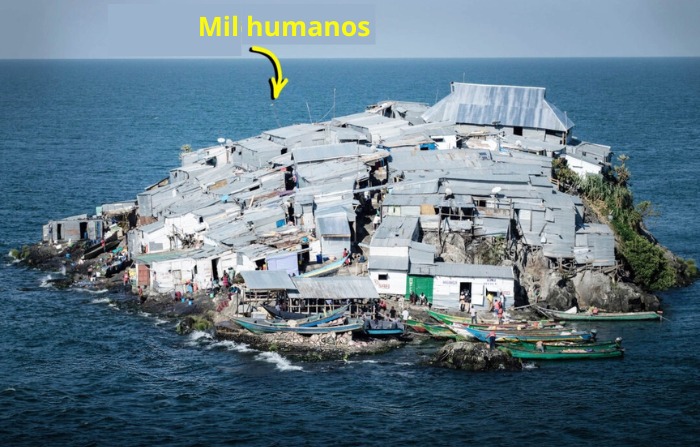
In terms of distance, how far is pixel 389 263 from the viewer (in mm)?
60656

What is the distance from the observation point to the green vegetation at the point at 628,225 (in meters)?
66.6

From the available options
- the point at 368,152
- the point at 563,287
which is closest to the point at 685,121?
the point at 368,152

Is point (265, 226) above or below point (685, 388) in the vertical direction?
above

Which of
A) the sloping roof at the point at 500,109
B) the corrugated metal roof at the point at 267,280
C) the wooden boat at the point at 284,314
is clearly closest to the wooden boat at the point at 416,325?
the wooden boat at the point at 284,314

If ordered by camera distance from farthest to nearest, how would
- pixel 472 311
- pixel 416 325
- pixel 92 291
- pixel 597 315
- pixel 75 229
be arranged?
pixel 75 229 < pixel 92 291 < pixel 597 315 < pixel 472 311 < pixel 416 325

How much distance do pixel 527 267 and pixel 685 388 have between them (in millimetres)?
15878

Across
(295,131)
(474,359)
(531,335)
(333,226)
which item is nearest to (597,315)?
(531,335)

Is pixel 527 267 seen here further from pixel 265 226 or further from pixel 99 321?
pixel 99 321

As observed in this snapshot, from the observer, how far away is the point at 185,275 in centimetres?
6494

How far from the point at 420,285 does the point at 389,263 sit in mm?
2590

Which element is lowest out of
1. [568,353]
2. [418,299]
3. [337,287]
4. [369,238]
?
[568,353]

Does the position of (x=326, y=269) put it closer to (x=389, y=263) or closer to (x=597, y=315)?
(x=389, y=263)

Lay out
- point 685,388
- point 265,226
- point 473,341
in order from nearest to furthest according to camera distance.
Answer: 1. point 685,388
2. point 473,341
3. point 265,226

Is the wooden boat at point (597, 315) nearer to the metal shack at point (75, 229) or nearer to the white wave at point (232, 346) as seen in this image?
the white wave at point (232, 346)
